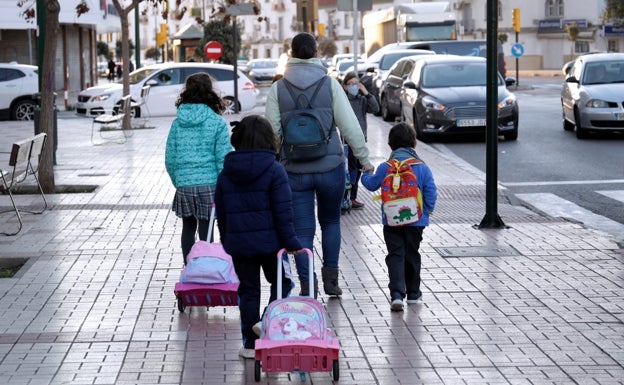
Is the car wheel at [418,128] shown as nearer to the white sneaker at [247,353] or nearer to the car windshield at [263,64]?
the white sneaker at [247,353]

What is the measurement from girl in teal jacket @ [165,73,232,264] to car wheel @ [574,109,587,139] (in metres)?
14.6

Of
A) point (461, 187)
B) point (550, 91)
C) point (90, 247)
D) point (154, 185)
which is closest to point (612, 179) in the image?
point (461, 187)

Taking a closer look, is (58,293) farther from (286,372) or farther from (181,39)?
(181,39)

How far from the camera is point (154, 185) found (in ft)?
52.3

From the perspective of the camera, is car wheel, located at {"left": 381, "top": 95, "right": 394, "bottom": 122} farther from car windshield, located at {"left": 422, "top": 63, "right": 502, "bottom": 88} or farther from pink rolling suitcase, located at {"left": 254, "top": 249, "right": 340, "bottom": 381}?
pink rolling suitcase, located at {"left": 254, "top": 249, "right": 340, "bottom": 381}

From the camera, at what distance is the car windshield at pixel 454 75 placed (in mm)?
23531

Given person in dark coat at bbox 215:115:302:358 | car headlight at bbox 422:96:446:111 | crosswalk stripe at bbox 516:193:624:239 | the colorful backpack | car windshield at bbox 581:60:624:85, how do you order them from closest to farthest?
person in dark coat at bbox 215:115:302:358, the colorful backpack, crosswalk stripe at bbox 516:193:624:239, car headlight at bbox 422:96:446:111, car windshield at bbox 581:60:624:85

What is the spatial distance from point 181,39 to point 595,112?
32.1 metres

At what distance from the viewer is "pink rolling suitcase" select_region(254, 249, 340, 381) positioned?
617cm

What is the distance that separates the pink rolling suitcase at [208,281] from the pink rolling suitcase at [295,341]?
1.38 metres

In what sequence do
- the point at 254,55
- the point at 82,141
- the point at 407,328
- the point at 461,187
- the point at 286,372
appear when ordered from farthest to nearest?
the point at 254,55 → the point at 82,141 → the point at 461,187 → the point at 407,328 → the point at 286,372

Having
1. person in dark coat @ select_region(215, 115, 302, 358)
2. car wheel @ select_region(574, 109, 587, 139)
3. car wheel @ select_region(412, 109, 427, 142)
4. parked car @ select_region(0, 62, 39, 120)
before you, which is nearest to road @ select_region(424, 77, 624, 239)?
car wheel @ select_region(574, 109, 587, 139)

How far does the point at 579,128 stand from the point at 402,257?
14.7 m

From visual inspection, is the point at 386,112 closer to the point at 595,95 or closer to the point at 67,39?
the point at 595,95
